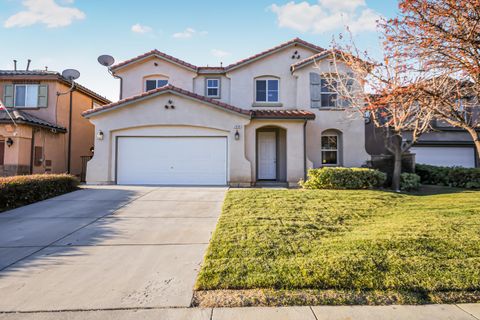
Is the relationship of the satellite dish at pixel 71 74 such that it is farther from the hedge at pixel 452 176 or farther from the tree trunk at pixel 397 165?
the hedge at pixel 452 176

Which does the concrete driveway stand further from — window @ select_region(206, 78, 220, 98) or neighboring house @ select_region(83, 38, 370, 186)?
window @ select_region(206, 78, 220, 98)

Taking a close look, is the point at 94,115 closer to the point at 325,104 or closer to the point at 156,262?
the point at 156,262

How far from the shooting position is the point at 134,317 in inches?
117

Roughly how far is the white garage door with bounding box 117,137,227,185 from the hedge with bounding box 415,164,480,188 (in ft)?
34.0

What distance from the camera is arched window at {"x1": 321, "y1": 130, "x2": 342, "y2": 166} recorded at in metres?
14.4

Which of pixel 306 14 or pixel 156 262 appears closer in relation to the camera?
pixel 156 262

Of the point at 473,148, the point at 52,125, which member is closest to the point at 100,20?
the point at 52,125

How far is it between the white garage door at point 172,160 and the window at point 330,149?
5521mm

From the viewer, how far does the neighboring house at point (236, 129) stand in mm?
12617

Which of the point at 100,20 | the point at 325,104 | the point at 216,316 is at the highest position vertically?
the point at 100,20

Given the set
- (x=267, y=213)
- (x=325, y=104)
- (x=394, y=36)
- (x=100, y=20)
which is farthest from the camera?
(x=325, y=104)

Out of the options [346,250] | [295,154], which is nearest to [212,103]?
[295,154]

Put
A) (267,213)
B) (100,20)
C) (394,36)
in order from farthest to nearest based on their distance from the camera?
(100,20), (267,213), (394,36)

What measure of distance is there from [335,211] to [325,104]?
877 centimetres
